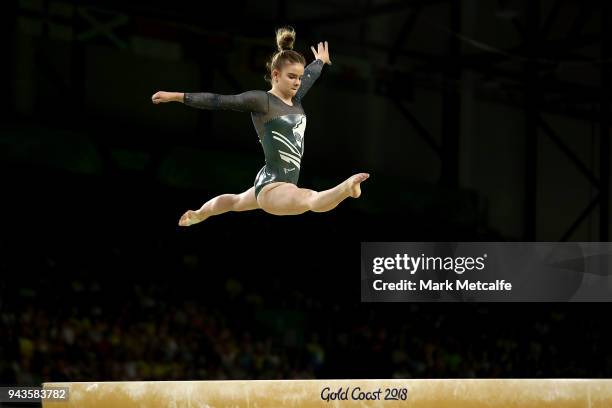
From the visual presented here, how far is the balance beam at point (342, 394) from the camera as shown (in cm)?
803

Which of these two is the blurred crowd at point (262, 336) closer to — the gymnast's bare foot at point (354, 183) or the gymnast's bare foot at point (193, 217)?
the gymnast's bare foot at point (193, 217)

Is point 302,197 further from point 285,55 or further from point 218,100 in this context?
point 285,55

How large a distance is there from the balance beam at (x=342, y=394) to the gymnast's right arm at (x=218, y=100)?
2522mm

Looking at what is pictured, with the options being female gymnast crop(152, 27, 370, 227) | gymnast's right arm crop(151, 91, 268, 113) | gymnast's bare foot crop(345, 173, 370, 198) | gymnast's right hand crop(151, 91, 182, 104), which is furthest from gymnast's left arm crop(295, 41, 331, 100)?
gymnast's bare foot crop(345, 173, 370, 198)

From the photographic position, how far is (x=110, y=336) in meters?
12.5

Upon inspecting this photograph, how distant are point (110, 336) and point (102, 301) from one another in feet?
2.38

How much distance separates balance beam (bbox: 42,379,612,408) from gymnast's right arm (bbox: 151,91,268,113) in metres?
2.52

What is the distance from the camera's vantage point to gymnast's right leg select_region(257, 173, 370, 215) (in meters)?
6.11

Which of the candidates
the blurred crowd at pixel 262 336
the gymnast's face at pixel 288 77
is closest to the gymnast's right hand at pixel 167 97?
the gymnast's face at pixel 288 77

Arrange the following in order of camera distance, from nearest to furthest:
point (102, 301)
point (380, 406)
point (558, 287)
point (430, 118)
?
point (380, 406)
point (558, 287)
point (102, 301)
point (430, 118)

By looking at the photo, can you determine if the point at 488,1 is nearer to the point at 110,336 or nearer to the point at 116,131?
the point at 116,131

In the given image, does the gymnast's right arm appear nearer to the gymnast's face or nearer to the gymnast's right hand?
the gymnast's right hand

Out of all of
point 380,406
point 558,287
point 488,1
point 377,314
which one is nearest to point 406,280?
point 558,287

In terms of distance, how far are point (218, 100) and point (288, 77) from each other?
0.57 m
